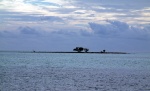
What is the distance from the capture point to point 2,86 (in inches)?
1686

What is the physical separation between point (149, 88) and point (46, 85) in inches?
576

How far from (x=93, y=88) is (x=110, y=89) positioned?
7.65 feet

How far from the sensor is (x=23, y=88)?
4131 centimetres

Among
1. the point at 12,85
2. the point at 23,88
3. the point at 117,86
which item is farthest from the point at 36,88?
the point at 117,86

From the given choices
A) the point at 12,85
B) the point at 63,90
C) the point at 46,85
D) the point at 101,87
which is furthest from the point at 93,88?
the point at 12,85

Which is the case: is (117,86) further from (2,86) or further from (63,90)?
(2,86)

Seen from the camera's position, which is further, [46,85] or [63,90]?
[46,85]

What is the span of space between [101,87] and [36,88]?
9.12 meters

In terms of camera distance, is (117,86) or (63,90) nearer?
(63,90)

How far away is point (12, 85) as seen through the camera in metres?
44.0

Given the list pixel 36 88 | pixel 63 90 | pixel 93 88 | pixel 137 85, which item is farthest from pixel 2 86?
pixel 137 85

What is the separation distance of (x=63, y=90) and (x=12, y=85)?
27.5 feet

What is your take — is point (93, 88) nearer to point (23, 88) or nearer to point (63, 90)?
point (63, 90)

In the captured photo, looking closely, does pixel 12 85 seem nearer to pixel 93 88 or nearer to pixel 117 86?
pixel 93 88
